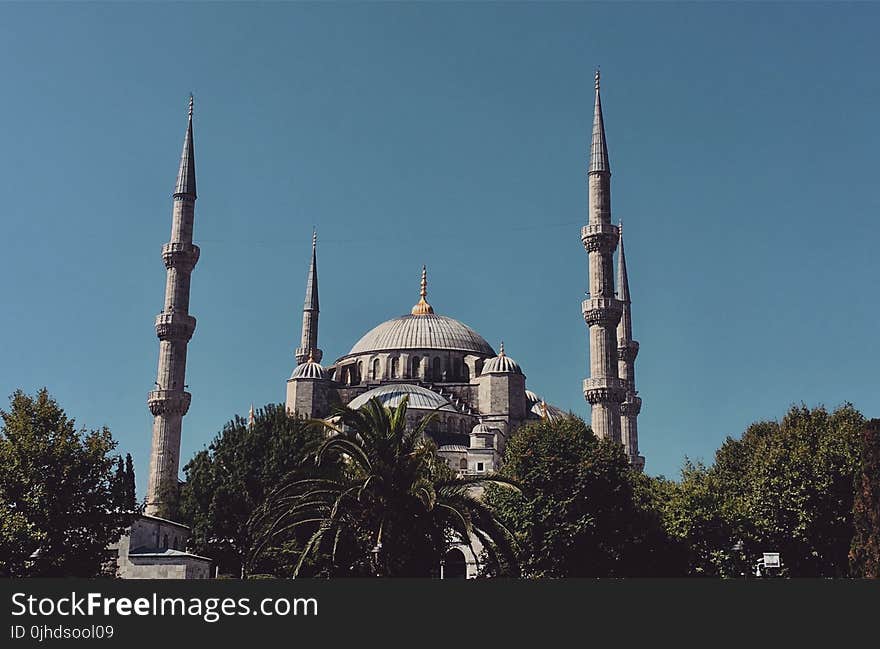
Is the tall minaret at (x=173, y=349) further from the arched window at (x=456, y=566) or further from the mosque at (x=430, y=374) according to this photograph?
the arched window at (x=456, y=566)

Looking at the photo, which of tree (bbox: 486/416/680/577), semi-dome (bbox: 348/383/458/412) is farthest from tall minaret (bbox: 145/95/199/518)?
tree (bbox: 486/416/680/577)

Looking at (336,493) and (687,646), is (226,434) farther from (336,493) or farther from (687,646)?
(687,646)

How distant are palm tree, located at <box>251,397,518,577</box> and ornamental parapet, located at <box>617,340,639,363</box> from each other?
39605mm

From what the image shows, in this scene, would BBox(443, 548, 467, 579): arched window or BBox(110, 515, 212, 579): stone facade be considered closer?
BBox(110, 515, 212, 579): stone facade

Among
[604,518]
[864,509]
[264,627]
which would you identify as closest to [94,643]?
[264,627]

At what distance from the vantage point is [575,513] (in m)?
35.8

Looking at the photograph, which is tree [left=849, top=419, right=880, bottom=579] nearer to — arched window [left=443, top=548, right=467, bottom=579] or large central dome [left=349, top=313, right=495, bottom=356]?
arched window [left=443, top=548, right=467, bottom=579]

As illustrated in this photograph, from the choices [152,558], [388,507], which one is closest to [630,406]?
[152,558]

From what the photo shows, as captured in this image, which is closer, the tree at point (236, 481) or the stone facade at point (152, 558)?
the stone facade at point (152, 558)

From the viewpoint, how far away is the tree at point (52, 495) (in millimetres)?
25375

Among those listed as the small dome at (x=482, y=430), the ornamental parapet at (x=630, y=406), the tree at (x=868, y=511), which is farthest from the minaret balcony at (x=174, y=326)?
the tree at (x=868, y=511)

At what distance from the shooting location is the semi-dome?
61000 millimetres

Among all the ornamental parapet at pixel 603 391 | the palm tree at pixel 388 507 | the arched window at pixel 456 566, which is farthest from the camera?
the ornamental parapet at pixel 603 391

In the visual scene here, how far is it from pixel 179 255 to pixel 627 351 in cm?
2696
